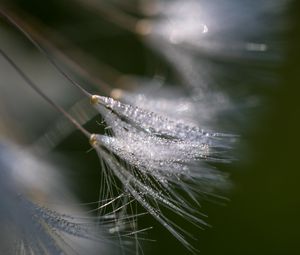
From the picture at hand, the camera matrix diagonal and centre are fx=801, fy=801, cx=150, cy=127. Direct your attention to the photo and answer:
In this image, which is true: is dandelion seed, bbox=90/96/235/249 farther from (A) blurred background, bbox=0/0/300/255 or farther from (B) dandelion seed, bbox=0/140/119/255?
(A) blurred background, bbox=0/0/300/255

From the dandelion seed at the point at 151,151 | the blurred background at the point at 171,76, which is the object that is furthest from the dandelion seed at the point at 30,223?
the blurred background at the point at 171,76

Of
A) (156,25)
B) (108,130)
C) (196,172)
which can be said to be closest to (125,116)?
(108,130)

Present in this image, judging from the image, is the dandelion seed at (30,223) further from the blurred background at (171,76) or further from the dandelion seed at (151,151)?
the blurred background at (171,76)

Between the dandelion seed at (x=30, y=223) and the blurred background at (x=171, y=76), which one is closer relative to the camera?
the dandelion seed at (x=30, y=223)

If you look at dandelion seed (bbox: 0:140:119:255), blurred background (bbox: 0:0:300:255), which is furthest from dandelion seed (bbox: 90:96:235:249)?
blurred background (bbox: 0:0:300:255)

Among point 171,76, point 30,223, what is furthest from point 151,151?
point 171,76

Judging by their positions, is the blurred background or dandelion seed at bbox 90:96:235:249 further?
the blurred background

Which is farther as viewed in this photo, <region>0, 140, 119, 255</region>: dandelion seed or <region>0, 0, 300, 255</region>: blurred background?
<region>0, 0, 300, 255</region>: blurred background

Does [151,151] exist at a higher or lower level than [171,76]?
lower

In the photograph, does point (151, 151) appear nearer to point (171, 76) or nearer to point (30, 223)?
point (30, 223)
